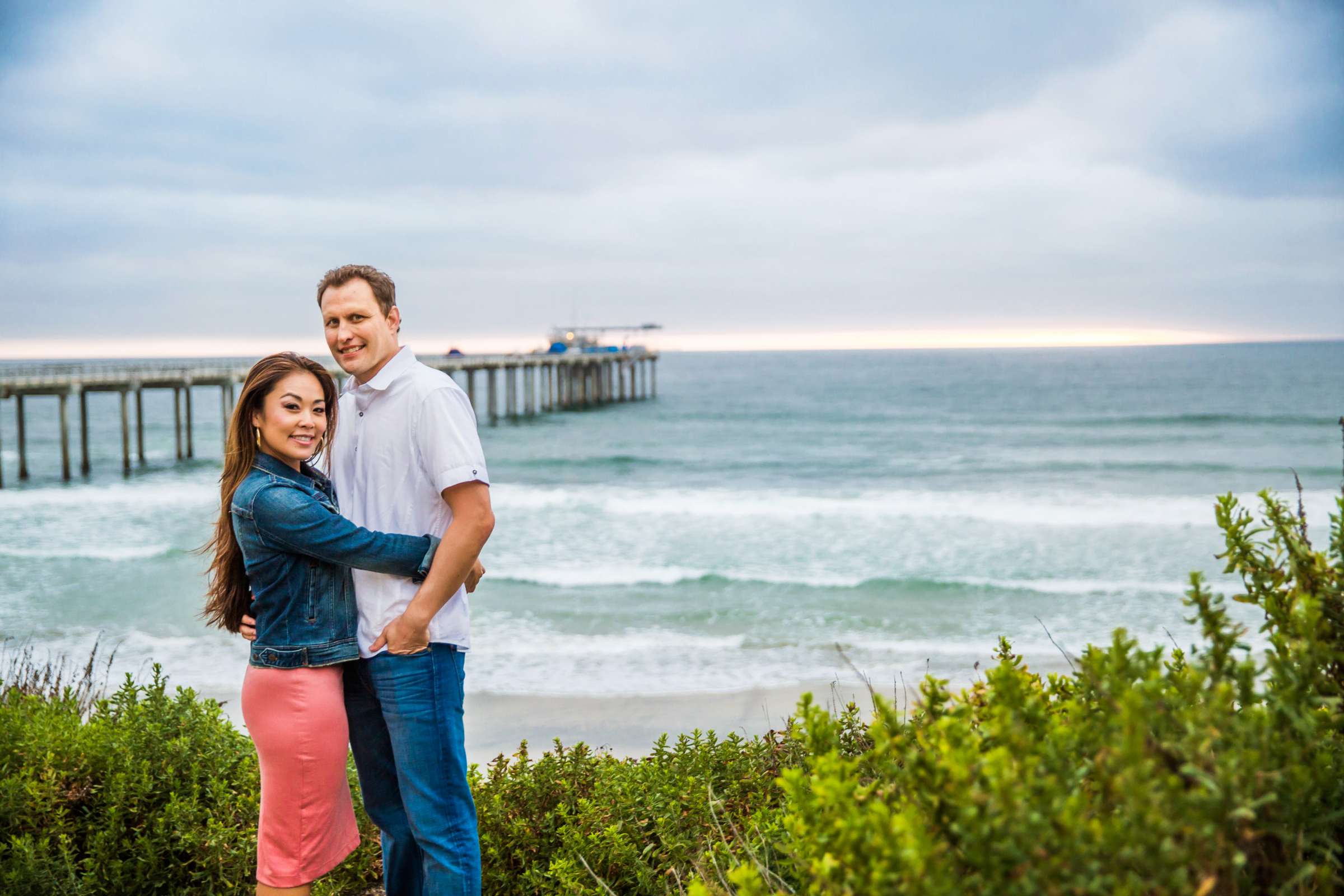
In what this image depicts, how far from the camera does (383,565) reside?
263cm

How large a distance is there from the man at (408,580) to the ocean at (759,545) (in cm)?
156

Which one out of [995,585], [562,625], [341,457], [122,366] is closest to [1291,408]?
[995,585]

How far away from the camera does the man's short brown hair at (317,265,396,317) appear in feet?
9.16

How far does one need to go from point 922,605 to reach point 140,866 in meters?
10.2

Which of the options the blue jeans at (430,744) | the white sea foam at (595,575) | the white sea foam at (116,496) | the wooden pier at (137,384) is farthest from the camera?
the wooden pier at (137,384)

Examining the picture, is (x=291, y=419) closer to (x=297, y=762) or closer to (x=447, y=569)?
(x=447, y=569)

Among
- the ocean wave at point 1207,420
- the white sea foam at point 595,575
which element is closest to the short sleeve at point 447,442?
the white sea foam at point 595,575

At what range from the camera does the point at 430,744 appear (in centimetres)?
271

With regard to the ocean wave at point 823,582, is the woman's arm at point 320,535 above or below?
above

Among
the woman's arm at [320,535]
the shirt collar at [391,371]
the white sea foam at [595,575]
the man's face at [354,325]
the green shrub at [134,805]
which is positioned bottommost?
the white sea foam at [595,575]

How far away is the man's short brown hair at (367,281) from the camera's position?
2.79 metres

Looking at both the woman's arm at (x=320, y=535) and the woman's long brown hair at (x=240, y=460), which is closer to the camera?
the woman's arm at (x=320, y=535)

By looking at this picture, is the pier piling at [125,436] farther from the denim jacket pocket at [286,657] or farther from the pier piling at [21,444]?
the denim jacket pocket at [286,657]

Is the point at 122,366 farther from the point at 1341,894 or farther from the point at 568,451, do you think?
the point at 1341,894
